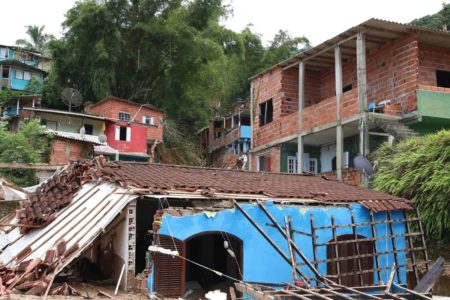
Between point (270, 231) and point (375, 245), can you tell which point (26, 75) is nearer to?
point (270, 231)

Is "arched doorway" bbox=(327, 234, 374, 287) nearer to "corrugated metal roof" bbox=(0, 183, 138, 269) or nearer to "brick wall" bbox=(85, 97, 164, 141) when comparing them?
"corrugated metal roof" bbox=(0, 183, 138, 269)

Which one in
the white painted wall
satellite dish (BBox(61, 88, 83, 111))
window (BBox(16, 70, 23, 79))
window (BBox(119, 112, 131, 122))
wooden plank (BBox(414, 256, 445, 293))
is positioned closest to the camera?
wooden plank (BBox(414, 256, 445, 293))

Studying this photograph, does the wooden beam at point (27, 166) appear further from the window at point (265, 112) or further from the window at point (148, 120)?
the window at point (148, 120)

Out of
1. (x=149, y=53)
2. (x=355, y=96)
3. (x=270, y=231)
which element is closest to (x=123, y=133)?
(x=149, y=53)


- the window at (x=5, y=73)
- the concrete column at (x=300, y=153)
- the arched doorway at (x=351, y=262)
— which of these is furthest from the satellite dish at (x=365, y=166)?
the window at (x=5, y=73)

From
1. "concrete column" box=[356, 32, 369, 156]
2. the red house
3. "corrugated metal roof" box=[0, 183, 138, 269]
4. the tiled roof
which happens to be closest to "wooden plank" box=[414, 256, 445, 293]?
the tiled roof

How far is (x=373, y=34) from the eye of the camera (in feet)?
67.0

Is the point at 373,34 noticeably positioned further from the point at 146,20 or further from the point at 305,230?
the point at 146,20

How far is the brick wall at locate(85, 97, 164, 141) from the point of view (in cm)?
3712

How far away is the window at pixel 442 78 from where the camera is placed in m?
21.2

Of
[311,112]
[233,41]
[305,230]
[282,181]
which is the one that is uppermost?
[233,41]

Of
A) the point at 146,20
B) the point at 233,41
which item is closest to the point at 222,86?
the point at 233,41

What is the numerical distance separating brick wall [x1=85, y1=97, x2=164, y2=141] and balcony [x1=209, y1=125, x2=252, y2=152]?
518 cm

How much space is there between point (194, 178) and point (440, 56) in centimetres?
1324
